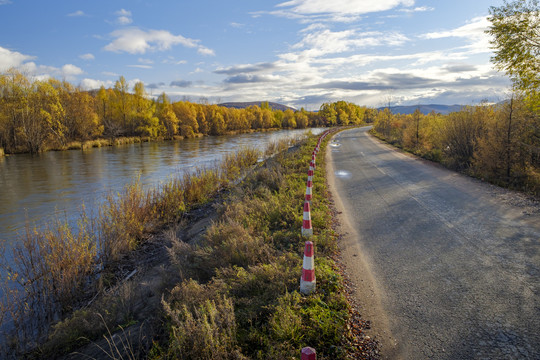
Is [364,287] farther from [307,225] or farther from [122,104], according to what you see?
[122,104]

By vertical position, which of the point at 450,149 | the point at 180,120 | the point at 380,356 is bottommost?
the point at 380,356

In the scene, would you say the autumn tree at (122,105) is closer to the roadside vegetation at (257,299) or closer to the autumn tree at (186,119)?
the autumn tree at (186,119)

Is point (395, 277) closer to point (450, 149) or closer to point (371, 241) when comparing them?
point (371, 241)

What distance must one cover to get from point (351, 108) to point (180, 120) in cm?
7638

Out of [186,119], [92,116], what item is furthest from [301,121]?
[92,116]

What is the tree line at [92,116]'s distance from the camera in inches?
1352

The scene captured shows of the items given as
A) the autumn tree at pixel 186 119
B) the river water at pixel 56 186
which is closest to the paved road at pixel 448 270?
the river water at pixel 56 186

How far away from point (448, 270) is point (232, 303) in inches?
128

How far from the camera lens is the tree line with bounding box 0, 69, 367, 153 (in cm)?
3434

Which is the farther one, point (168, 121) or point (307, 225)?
point (168, 121)

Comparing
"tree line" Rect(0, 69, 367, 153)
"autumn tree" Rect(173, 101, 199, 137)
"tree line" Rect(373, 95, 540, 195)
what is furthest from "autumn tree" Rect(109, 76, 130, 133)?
"tree line" Rect(373, 95, 540, 195)

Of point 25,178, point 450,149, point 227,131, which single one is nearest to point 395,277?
point 450,149

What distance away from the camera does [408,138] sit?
974 inches

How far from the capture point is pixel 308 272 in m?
3.85
